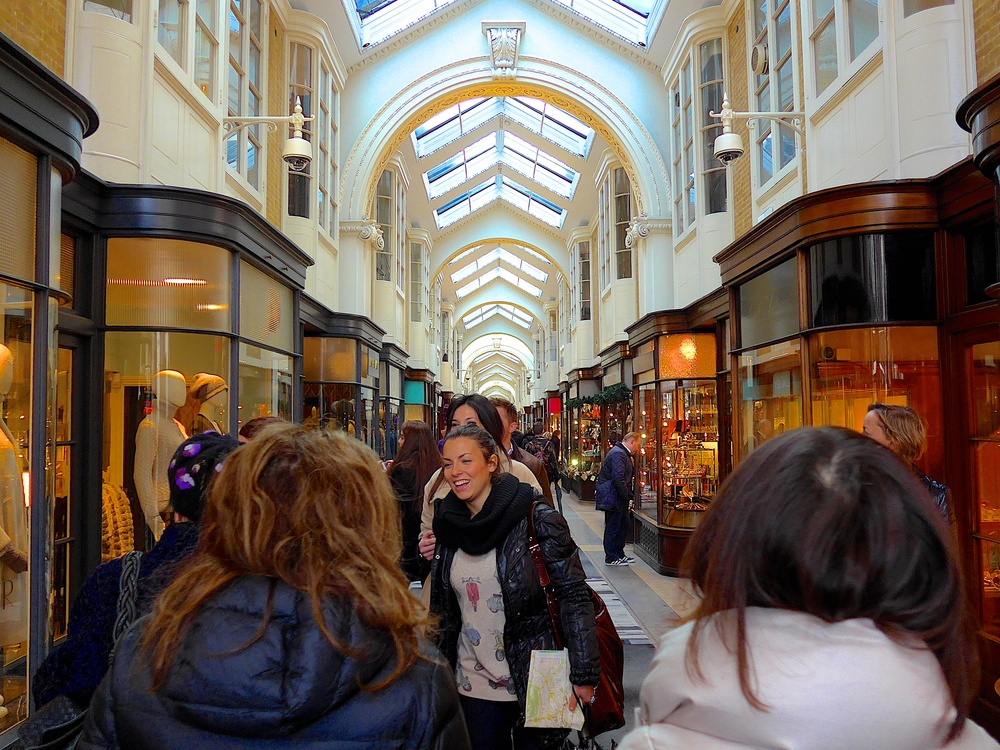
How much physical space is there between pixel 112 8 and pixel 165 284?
6.54ft

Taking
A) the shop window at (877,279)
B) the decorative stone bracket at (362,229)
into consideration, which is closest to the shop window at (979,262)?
the shop window at (877,279)

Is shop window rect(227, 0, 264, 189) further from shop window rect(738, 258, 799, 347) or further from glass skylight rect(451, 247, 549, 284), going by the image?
glass skylight rect(451, 247, 549, 284)

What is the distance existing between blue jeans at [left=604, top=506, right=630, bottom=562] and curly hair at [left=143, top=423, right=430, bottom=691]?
8171 millimetres

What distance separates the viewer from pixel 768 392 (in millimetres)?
6211

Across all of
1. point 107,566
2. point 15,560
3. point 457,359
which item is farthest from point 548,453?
point 457,359

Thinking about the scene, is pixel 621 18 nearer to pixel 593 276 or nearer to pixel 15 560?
pixel 593 276

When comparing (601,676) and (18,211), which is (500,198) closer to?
(18,211)

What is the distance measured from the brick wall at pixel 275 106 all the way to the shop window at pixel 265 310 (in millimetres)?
1786

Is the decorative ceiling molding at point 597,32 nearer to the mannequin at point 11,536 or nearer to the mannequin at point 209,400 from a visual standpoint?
the mannequin at point 209,400

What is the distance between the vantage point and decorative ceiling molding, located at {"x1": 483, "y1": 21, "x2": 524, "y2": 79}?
1245cm

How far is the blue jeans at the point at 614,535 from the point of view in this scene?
9242mm

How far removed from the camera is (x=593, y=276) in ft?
61.2

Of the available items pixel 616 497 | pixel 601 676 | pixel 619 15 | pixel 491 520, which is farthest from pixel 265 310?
pixel 619 15

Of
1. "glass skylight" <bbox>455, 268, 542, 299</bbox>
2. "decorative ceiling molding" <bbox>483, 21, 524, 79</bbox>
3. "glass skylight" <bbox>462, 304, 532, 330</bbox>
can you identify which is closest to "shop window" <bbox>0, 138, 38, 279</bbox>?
"decorative ceiling molding" <bbox>483, 21, 524, 79</bbox>
